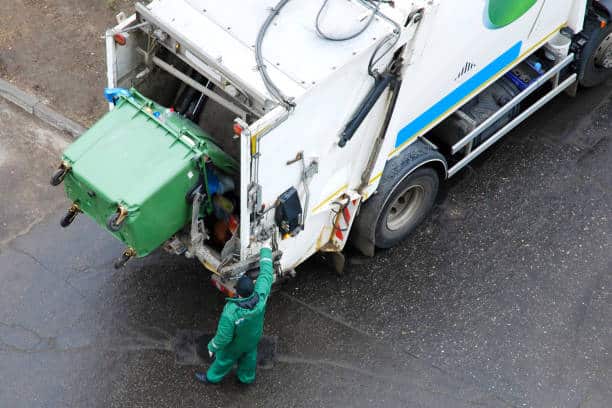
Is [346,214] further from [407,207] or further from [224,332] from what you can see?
[224,332]

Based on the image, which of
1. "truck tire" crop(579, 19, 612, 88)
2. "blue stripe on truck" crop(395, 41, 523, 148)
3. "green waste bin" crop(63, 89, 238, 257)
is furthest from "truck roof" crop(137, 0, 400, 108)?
"truck tire" crop(579, 19, 612, 88)

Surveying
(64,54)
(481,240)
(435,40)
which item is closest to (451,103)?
(435,40)

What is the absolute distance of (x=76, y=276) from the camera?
694cm

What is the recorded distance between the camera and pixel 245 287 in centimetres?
555

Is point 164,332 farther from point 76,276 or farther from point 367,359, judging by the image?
point 367,359

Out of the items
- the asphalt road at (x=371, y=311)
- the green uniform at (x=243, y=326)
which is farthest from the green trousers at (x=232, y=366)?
the asphalt road at (x=371, y=311)

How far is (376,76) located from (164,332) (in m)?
2.66

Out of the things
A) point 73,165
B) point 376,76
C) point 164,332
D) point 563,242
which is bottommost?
point 164,332

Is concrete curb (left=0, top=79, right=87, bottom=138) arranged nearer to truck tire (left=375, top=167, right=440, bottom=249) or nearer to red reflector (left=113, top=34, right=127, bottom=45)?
red reflector (left=113, top=34, right=127, bottom=45)

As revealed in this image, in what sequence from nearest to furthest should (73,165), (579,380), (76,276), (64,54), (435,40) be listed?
(73,165), (435,40), (579,380), (76,276), (64,54)

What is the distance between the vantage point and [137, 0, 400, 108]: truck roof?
523cm

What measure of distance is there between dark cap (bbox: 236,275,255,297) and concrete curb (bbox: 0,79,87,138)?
2989 millimetres

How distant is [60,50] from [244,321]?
4173mm

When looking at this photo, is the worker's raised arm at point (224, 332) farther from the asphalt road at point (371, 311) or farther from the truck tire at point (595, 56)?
the truck tire at point (595, 56)
